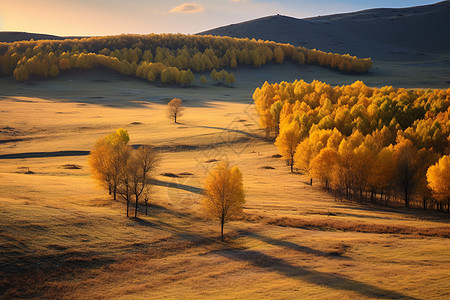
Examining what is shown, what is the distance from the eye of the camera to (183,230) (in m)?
44.4

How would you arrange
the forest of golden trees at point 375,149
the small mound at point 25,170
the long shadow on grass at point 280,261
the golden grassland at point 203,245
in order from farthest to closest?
the small mound at point 25,170 < the forest of golden trees at point 375,149 < the golden grassland at point 203,245 < the long shadow on grass at point 280,261

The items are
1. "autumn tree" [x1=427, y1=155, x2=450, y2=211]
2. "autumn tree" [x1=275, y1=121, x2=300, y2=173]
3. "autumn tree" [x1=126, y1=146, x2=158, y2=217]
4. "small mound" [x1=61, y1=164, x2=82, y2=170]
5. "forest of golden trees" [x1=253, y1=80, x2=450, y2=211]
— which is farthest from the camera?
"autumn tree" [x1=275, y1=121, x2=300, y2=173]

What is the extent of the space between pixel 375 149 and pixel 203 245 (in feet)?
143

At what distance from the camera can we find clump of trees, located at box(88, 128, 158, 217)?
4988cm

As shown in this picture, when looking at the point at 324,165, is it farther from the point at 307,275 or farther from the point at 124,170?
the point at 307,275

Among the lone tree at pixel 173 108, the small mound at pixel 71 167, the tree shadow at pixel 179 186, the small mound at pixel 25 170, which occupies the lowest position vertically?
the tree shadow at pixel 179 186

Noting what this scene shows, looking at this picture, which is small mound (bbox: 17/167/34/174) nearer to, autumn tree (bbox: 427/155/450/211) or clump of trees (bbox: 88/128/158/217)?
clump of trees (bbox: 88/128/158/217)

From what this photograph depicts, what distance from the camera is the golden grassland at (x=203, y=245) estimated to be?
103 ft

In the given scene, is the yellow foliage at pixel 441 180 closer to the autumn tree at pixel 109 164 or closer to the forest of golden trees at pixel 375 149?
the forest of golden trees at pixel 375 149

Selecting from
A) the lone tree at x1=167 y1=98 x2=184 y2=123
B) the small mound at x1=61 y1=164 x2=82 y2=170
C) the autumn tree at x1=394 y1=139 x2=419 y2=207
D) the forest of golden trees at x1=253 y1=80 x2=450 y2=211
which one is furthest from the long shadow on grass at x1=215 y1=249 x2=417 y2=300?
the lone tree at x1=167 y1=98 x2=184 y2=123

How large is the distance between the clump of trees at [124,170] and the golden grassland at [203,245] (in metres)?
2.16

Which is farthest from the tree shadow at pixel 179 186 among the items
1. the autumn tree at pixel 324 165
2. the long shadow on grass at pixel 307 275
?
the long shadow on grass at pixel 307 275

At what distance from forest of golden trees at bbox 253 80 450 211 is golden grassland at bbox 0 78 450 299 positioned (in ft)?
17.4

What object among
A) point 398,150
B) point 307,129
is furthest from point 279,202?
point 307,129
